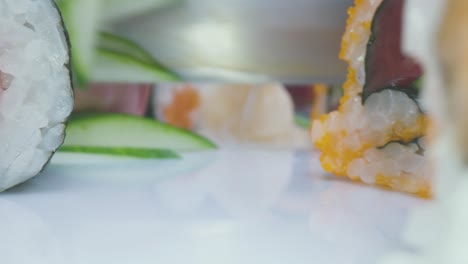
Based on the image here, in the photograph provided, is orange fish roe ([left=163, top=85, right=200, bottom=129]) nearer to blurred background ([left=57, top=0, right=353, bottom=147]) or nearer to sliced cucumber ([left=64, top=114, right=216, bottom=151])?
blurred background ([left=57, top=0, right=353, bottom=147])

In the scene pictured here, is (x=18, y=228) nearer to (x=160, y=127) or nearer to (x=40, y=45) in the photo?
(x=40, y=45)

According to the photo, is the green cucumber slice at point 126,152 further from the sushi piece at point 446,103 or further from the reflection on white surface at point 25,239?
the sushi piece at point 446,103

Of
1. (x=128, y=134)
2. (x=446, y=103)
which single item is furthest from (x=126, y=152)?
(x=446, y=103)

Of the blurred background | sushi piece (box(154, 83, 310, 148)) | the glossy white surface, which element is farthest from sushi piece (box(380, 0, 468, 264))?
sushi piece (box(154, 83, 310, 148))

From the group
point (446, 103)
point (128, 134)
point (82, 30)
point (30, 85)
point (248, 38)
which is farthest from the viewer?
point (248, 38)

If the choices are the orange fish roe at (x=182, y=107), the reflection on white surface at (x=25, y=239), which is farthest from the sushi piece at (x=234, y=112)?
the reflection on white surface at (x=25, y=239)

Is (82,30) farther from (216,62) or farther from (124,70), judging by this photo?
(216,62)

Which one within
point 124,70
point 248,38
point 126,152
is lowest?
point 126,152
